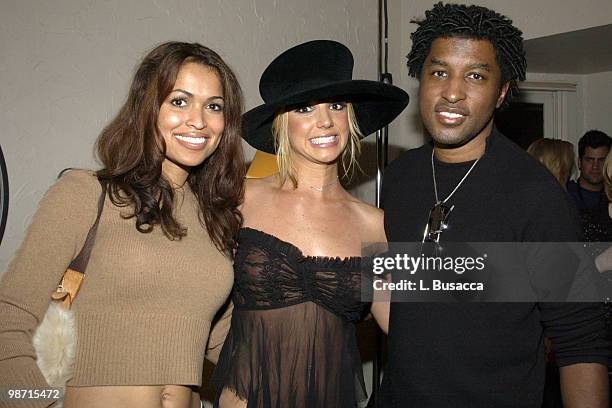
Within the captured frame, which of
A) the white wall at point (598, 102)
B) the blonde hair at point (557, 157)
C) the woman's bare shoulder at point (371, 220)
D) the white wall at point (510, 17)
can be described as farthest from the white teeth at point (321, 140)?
the white wall at point (598, 102)

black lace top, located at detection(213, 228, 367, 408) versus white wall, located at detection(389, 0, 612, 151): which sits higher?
white wall, located at detection(389, 0, 612, 151)

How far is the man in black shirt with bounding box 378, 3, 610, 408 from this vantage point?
5.94ft

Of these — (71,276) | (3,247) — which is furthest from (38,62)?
(71,276)

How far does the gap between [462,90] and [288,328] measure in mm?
960

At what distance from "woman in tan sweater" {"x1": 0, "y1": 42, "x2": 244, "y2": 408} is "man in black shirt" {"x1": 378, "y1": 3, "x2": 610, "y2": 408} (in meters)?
0.67

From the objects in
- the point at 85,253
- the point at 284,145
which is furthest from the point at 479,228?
the point at 85,253

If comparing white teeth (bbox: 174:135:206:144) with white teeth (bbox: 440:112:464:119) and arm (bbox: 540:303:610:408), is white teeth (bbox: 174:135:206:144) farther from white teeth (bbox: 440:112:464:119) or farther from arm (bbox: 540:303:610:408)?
arm (bbox: 540:303:610:408)

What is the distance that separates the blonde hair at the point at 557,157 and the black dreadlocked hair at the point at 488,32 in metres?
1.56

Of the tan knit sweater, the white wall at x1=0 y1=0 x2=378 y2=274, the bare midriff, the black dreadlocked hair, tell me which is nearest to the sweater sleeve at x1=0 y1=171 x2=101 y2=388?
the tan knit sweater

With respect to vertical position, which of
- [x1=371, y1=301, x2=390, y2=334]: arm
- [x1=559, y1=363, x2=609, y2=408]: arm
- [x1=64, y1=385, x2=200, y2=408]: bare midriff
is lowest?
[x1=64, y1=385, x2=200, y2=408]: bare midriff

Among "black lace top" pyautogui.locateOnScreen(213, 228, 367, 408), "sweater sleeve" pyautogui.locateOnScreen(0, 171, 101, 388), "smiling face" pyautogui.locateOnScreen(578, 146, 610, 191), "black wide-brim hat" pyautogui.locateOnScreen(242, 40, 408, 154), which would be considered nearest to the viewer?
"sweater sleeve" pyautogui.locateOnScreen(0, 171, 101, 388)

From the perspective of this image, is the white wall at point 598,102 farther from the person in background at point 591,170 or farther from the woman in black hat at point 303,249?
the woman in black hat at point 303,249

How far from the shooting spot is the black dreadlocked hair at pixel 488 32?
6.60ft

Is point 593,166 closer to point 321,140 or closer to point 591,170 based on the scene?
point 591,170
